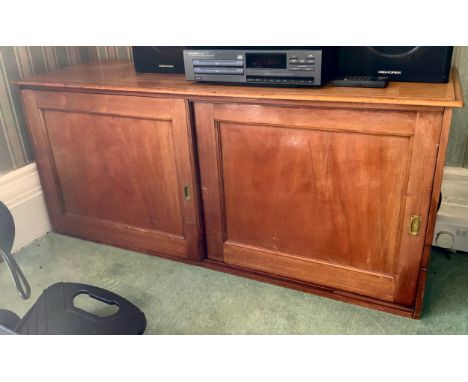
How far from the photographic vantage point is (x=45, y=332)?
3.53 feet

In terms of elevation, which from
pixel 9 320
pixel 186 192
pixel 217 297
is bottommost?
pixel 217 297

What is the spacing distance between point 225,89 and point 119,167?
0.48 meters

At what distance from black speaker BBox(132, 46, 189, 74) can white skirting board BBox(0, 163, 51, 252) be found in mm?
588

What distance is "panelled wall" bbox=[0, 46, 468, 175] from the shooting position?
1.39m

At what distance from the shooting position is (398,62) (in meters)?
1.07

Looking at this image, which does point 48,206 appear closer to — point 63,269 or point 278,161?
point 63,269

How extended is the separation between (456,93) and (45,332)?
3.71ft

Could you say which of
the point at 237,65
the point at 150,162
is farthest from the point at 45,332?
the point at 237,65

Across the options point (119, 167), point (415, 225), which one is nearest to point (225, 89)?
point (119, 167)

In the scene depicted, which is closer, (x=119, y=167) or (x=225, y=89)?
(x=225, y=89)

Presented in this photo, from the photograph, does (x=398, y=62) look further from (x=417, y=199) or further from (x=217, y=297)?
(x=217, y=297)

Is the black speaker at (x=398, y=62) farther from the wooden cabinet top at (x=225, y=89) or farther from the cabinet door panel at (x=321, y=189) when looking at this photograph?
the cabinet door panel at (x=321, y=189)

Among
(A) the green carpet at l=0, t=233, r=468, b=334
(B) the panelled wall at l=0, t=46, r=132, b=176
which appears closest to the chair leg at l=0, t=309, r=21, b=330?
(A) the green carpet at l=0, t=233, r=468, b=334
